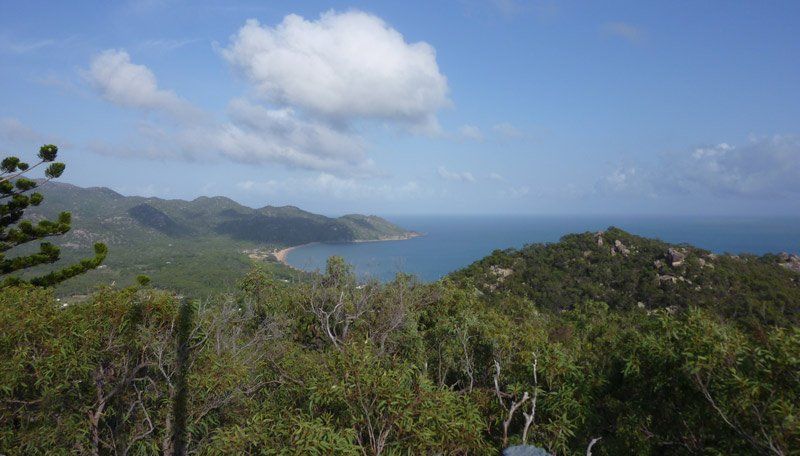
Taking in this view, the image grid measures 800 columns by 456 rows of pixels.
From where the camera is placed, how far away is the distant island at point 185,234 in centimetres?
6169

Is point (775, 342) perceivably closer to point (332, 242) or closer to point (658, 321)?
point (658, 321)

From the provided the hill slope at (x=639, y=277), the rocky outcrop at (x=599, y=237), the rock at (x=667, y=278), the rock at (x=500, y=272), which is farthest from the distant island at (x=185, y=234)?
the rock at (x=667, y=278)

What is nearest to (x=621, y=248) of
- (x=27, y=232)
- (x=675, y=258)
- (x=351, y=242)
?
(x=675, y=258)

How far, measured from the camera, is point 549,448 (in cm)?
445

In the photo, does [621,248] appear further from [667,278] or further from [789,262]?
[789,262]

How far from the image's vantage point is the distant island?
61.7 metres

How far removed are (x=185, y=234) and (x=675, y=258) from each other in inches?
4287

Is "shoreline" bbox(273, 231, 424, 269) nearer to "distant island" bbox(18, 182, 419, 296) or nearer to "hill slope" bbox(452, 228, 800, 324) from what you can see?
"distant island" bbox(18, 182, 419, 296)

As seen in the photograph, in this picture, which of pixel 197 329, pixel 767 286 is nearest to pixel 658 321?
pixel 197 329

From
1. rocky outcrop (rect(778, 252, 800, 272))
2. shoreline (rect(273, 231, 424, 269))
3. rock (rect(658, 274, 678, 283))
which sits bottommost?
shoreline (rect(273, 231, 424, 269))

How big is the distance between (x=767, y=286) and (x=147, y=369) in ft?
100

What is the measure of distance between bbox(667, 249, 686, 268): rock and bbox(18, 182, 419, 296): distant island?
3982 cm

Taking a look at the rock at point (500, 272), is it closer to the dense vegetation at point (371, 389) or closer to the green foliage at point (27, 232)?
the dense vegetation at point (371, 389)

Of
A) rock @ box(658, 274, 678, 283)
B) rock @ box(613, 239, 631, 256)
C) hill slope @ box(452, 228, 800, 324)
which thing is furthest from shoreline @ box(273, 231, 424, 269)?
rock @ box(658, 274, 678, 283)
